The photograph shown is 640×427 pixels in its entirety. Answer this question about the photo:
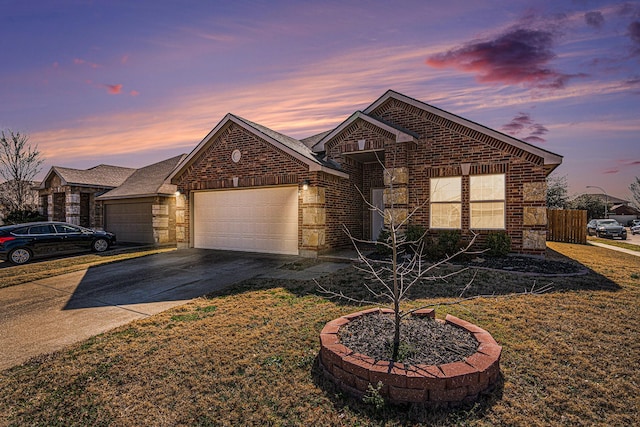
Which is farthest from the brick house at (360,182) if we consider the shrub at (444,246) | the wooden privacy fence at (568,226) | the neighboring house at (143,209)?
the wooden privacy fence at (568,226)

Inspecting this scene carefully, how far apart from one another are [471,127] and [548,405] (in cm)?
987

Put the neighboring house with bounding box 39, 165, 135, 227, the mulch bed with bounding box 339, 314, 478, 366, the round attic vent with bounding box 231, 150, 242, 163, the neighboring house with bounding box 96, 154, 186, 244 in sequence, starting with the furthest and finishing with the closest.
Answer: the neighboring house with bounding box 39, 165, 135, 227 → the neighboring house with bounding box 96, 154, 186, 244 → the round attic vent with bounding box 231, 150, 242, 163 → the mulch bed with bounding box 339, 314, 478, 366

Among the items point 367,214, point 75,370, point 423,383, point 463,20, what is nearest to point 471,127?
point 463,20

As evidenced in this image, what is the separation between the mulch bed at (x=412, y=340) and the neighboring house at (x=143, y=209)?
1515 centimetres

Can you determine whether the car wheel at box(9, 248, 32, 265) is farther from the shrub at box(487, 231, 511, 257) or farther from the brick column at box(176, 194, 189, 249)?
the shrub at box(487, 231, 511, 257)

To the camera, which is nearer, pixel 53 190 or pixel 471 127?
pixel 471 127

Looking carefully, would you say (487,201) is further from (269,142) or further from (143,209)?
(143,209)

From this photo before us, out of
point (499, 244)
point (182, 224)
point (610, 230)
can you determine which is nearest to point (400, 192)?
point (499, 244)

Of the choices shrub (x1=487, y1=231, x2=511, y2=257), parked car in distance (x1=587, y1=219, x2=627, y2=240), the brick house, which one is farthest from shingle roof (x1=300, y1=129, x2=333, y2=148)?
parked car in distance (x1=587, y1=219, x2=627, y2=240)

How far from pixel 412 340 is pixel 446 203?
342 inches

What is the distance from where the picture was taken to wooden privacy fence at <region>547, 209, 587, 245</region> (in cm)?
1772

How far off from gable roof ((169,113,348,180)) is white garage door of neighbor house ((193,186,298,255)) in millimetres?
1335

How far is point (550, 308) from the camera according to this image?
5574 millimetres

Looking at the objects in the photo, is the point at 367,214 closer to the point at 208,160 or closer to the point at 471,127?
the point at 471,127
